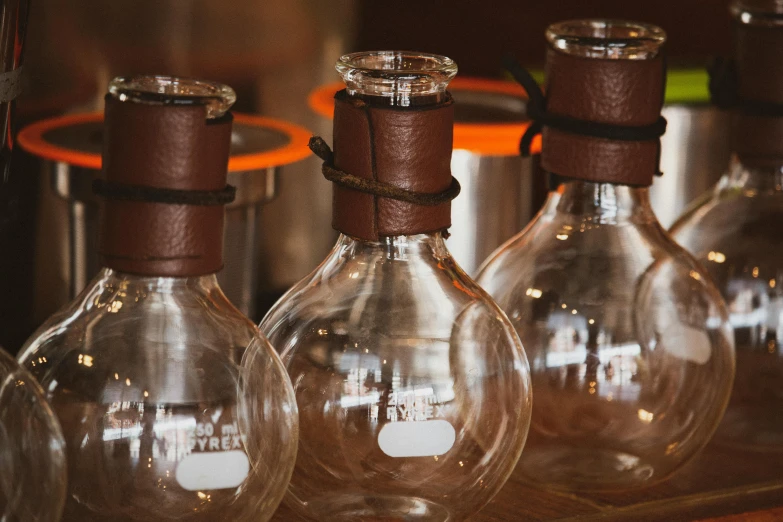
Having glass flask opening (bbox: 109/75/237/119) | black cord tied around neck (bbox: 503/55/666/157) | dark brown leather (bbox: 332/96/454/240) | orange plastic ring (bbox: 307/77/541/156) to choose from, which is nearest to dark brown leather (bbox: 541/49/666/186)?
black cord tied around neck (bbox: 503/55/666/157)

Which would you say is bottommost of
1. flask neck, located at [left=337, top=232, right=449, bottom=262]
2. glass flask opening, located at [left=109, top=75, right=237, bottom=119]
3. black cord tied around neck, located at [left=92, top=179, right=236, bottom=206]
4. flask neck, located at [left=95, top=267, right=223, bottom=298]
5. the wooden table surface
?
the wooden table surface

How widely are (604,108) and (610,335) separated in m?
0.13

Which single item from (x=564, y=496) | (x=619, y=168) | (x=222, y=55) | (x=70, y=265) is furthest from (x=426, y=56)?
(x=222, y=55)

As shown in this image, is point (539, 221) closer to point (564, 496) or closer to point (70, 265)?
point (564, 496)

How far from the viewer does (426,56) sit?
1.87 ft

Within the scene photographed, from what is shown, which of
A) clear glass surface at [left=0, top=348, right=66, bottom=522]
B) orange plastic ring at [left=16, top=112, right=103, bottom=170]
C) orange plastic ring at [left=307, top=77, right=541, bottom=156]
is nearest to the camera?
clear glass surface at [left=0, top=348, right=66, bottom=522]

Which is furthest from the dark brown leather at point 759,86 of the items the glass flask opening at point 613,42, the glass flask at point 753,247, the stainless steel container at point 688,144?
the stainless steel container at point 688,144

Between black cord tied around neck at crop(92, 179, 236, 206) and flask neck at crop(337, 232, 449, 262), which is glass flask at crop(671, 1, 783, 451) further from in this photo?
black cord tied around neck at crop(92, 179, 236, 206)

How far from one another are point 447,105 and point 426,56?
1.1 inches

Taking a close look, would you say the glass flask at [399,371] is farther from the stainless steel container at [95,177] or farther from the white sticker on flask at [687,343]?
the stainless steel container at [95,177]

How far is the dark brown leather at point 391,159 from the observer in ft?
1.80

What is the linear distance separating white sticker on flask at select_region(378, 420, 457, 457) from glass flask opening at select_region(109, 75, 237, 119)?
0.17 m

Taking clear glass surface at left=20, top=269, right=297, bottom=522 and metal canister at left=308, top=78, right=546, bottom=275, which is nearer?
clear glass surface at left=20, top=269, right=297, bottom=522

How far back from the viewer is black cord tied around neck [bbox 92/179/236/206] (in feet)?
1.65
